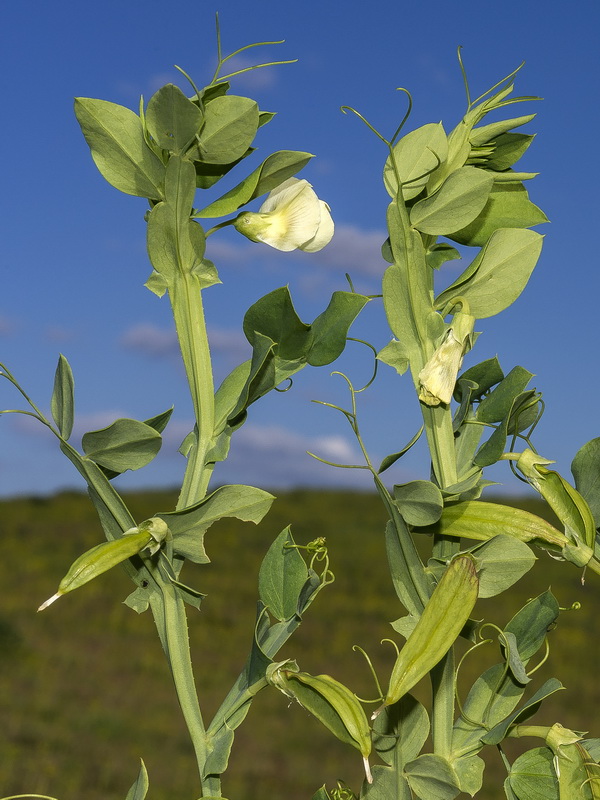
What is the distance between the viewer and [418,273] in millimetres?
535

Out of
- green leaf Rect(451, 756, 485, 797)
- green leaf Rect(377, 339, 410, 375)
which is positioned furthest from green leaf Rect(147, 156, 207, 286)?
green leaf Rect(451, 756, 485, 797)

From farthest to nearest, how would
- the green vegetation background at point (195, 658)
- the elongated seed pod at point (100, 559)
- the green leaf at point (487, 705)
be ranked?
the green vegetation background at point (195, 658) < the green leaf at point (487, 705) < the elongated seed pod at point (100, 559)

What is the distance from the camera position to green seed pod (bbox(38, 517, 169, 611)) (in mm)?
443

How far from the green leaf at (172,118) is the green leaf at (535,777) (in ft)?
1.48

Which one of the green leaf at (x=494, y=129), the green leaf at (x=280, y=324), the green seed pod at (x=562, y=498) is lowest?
the green seed pod at (x=562, y=498)

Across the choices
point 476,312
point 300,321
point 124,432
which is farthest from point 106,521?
point 476,312

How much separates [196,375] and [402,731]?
0.27 m

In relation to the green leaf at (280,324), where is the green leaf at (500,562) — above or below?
below

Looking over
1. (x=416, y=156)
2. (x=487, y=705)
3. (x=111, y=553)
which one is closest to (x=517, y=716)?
(x=487, y=705)

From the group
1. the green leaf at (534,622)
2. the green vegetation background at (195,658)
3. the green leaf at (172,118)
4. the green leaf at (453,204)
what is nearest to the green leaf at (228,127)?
the green leaf at (172,118)

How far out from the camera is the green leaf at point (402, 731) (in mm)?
534

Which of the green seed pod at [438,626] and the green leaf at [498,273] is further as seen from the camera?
the green leaf at [498,273]

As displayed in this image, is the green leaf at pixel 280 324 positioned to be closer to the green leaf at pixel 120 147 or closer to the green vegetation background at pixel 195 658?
the green leaf at pixel 120 147

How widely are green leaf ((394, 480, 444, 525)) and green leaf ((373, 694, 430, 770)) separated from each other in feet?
0.43
